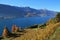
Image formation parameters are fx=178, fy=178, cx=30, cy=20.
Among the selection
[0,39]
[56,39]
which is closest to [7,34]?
[0,39]

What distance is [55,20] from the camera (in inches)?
1935

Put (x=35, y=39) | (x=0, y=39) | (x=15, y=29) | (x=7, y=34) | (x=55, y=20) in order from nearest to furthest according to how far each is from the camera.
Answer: (x=35, y=39), (x=0, y=39), (x=7, y=34), (x=15, y=29), (x=55, y=20)

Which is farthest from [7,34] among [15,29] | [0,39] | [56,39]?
[56,39]

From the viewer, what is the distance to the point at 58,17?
52125mm

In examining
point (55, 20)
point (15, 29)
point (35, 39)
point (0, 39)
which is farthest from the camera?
point (55, 20)

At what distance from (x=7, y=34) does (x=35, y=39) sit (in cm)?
1911

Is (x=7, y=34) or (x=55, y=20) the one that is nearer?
(x=7, y=34)

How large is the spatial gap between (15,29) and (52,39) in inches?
1111

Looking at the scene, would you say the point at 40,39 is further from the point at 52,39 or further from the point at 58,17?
the point at 58,17

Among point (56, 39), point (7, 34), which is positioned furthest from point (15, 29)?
point (56, 39)

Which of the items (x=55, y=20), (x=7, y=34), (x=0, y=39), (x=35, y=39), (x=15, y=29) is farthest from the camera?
(x=55, y=20)

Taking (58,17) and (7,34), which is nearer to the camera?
(7,34)

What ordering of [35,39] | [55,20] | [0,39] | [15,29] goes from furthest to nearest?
[55,20] < [15,29] < [0,39] < [35,39]

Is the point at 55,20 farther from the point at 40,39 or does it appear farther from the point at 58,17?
the point at 40,39
